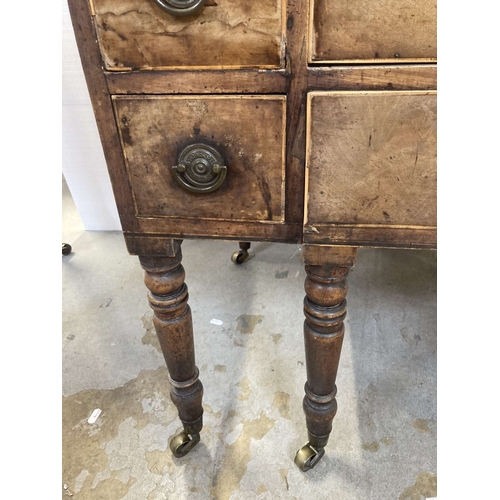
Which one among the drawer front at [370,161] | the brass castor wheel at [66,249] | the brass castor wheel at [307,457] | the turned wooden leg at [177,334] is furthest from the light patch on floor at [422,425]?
the brass castor wheel at [66,249]

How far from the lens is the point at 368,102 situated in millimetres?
488

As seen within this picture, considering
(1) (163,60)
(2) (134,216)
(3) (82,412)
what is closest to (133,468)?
(3) (82,412)

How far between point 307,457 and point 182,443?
0.83ft

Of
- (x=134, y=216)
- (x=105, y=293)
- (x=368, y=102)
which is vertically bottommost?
(x=105, y=293)

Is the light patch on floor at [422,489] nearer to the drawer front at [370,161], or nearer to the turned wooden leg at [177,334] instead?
the turned wooden leg at [177,334]

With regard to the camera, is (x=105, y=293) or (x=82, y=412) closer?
(x=82, y=412)

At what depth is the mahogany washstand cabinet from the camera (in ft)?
1.50

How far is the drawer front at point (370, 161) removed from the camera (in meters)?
0.49

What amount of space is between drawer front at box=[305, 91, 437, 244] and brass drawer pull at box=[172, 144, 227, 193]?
113mm

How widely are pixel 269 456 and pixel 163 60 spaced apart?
0.77 m

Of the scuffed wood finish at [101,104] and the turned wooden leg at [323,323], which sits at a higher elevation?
the scuffed wood finish at [101,104]

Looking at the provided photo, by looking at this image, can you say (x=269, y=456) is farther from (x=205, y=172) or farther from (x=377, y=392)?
(x=205, y=172)
